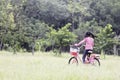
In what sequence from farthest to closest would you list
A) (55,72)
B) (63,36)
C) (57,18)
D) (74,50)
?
(57,18) → (63,36) → (74,50) → (55,72)

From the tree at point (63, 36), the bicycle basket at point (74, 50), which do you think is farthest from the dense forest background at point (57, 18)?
the bicycle basket at point (74, 50)

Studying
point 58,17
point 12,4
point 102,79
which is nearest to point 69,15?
point 58,17

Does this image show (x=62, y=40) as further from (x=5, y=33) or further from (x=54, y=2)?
(x=54, y=2)

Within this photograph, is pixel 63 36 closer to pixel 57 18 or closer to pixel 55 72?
pixel 57 18

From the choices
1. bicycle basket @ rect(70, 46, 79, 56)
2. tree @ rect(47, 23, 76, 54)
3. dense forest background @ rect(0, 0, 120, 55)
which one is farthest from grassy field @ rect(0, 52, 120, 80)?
dense forest background @ rect(0, 0, 120, 55)

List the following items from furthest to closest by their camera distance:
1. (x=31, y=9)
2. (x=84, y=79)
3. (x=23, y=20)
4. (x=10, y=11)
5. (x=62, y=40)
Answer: (x=31, y=9) → (x=23, y=20) → (x=10, y=11) → (x=62, y=40) → (x=84, y=79)

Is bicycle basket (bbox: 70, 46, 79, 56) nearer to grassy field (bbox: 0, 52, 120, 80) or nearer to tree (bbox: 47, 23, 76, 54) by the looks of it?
grassy field (bbox: 0, 52, 120, 80)

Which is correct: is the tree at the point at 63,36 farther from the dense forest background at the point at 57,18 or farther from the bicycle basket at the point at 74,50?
the bicycle basket at the point at 74,50

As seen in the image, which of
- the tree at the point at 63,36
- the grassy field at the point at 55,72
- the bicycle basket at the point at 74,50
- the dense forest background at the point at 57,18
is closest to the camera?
the grassy field at the point at 55,72

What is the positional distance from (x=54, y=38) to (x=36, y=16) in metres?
16.3

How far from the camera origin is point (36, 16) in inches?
1735

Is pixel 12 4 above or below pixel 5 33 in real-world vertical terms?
above

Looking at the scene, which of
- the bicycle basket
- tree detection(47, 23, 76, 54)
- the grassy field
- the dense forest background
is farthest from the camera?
the dense forest background

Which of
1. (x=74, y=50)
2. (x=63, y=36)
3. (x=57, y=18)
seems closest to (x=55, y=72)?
(x=74, y=50)
